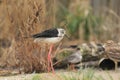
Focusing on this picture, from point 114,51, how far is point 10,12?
2.08 meters

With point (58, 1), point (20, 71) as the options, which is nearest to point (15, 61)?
point (20, 71)

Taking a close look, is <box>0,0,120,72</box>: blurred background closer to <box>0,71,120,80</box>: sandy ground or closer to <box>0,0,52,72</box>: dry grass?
<box>0,0,52,72</box>: dry grass

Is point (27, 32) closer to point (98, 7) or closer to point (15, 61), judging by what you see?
point (15, 61)

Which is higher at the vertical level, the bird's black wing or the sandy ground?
the bird's black wing

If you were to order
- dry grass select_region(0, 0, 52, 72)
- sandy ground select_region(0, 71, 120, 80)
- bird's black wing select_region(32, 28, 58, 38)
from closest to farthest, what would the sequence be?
sandy ground select_region(0, 71, 120, 80), bird's black wing select_region(32, 28, 58, 38), dry grass select_region(0, 0, 52, 72)

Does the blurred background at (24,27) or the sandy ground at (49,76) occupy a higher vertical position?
the blurred background at (24,27)

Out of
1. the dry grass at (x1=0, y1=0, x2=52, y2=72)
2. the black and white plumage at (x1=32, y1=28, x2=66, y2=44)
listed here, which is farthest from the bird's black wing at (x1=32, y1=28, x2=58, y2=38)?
the dry grass at (x1=0, y1=0, x2=52, y2=72)

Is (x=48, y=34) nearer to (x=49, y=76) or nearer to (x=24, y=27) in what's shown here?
(x=49, y=76)

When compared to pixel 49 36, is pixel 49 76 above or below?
below

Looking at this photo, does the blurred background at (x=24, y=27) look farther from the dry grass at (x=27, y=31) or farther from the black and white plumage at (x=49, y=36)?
the black and white plumage at (x=49, y=36)

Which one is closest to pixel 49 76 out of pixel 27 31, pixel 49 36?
pixel 49 36

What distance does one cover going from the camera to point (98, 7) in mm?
14977

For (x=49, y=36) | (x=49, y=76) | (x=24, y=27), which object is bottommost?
(x=49, y=76)

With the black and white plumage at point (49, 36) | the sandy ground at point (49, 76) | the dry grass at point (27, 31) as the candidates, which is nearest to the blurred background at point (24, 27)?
the dry grass at point (27, 31)
